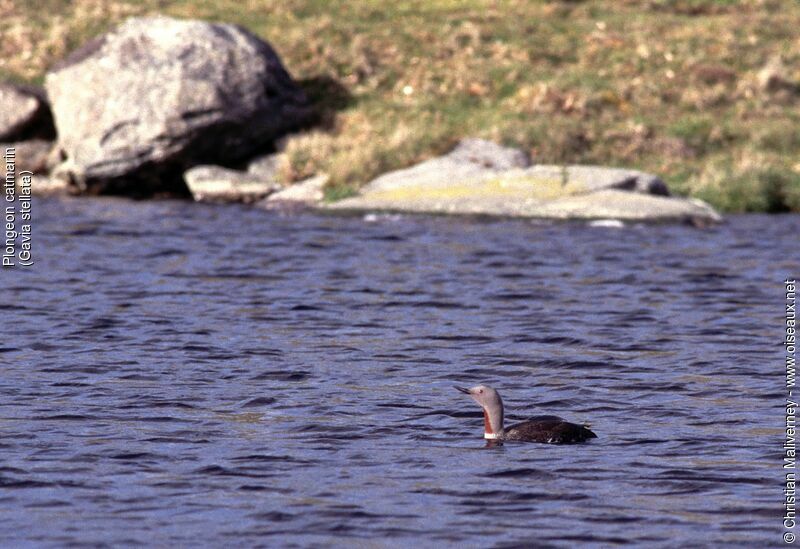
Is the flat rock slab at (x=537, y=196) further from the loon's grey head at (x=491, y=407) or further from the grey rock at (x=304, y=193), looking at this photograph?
the loon's grey head at (x=491, y=407)

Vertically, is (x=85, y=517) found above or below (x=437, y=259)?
above

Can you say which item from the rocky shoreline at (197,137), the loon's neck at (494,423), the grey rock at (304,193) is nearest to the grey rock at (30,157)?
the rocky shoreline at (197,137)

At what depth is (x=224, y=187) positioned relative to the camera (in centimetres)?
3700

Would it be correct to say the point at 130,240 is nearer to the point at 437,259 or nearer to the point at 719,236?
the point at 437,259

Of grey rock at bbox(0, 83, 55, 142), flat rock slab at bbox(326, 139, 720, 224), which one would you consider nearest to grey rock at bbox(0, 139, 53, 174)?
grey rock at bbox(0, 83, 55, 142)

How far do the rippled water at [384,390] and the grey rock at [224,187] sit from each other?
8337 mm

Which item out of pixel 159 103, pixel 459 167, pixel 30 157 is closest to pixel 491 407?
pixel 459 167

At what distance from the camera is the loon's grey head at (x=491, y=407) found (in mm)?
12039

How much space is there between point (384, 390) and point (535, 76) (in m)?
31.0

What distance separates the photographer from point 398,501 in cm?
1007

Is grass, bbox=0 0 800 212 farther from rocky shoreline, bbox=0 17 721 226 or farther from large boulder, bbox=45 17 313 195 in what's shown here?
large boulder, bbox=45 17 313 195

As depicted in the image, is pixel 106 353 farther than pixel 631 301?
No

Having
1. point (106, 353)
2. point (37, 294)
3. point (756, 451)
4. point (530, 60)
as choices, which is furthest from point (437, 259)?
point (530, 60)

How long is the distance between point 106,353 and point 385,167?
835 inches
